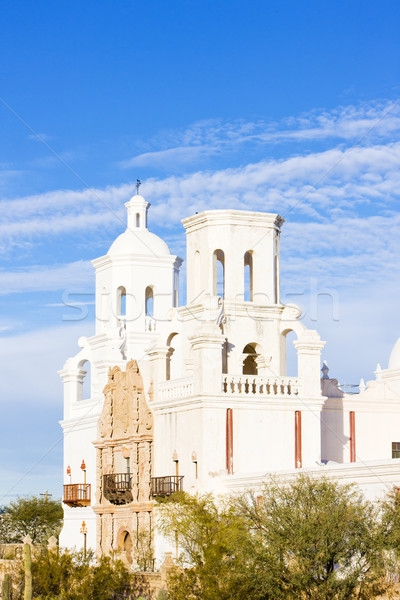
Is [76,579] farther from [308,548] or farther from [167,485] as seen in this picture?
[308,548]

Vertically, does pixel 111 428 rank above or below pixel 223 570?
above

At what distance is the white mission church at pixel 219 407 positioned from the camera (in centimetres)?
4019

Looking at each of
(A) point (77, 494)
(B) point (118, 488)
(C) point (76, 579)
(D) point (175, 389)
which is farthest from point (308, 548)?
(A) point (77, 494)

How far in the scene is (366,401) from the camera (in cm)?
4431

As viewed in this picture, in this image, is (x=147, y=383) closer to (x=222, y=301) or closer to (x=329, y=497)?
(x=222, y=301)

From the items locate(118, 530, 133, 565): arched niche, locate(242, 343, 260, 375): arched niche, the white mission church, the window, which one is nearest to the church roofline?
the white mission church

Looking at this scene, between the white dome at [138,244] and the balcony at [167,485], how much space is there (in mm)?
16468

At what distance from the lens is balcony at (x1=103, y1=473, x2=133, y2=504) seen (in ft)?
146

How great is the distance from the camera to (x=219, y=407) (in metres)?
40.0

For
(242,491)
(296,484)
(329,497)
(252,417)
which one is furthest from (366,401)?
(329,497)

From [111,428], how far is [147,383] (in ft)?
10.9

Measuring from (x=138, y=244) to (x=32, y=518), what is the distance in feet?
72.8

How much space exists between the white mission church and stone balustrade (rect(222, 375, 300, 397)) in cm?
5

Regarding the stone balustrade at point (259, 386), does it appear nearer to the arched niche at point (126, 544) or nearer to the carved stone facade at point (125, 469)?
the carved stone facade at point (125, 469)
